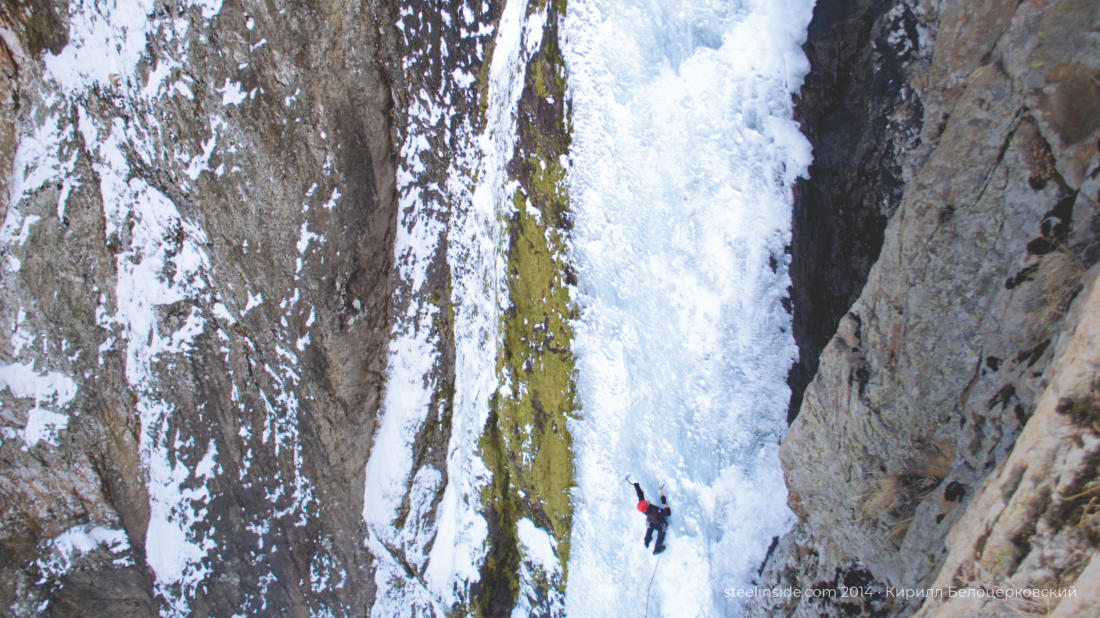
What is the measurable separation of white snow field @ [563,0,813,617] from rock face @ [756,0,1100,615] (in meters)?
0.97

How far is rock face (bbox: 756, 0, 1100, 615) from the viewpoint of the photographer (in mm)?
2184

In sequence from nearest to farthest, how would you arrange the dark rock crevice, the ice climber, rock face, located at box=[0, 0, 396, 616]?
the dark rock crevice < the ice climber < rock face, located at box=[0, 0, 396, 616]

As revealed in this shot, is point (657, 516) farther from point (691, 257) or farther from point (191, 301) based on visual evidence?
point (191, 301)

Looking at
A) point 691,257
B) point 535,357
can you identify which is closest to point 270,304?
point 535,357

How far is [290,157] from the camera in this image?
20.3 ft

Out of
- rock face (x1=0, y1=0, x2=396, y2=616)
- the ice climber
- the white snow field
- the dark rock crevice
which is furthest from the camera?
rock face (x1=0, y1=0, x2=396, y2=616)

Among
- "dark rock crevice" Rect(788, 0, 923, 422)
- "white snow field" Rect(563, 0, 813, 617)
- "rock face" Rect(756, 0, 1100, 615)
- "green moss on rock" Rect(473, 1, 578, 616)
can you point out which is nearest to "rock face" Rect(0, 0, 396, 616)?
"green moss on rock" Rect(473, 1, 578, 616)

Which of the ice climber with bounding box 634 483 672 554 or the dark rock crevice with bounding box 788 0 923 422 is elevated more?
the dark rock crevice with bounding box 788 0 923 422

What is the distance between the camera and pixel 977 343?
3086mm

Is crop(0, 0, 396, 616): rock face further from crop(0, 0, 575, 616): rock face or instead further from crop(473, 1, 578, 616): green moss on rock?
crop(473, 1, 578, 616): green moss on rock

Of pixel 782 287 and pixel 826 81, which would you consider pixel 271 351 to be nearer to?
→ pixel 782 287

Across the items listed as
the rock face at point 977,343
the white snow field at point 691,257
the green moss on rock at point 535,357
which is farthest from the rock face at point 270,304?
the rock face at point 977,343

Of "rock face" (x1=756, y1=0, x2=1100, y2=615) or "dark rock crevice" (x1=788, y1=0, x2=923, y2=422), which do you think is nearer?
"rock face" (x1=756, y1=0, x2=1100, y2=615)

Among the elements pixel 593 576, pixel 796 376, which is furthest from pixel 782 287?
pixel 593 576
